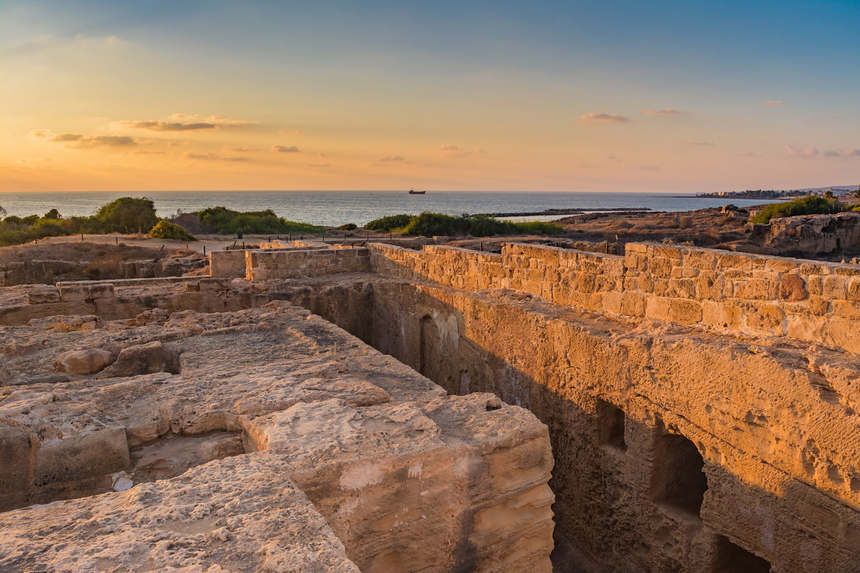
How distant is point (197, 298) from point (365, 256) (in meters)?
3.39

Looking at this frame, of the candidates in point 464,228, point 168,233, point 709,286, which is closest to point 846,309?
point 709,286

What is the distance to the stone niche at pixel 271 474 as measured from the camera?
89.7 inches

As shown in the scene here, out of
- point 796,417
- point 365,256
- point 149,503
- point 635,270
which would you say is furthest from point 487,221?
point 149,503

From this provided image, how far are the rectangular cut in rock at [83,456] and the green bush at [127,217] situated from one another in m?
29.3

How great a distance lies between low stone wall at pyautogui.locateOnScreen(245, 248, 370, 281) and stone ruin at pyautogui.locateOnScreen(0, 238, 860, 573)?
10.2 feet

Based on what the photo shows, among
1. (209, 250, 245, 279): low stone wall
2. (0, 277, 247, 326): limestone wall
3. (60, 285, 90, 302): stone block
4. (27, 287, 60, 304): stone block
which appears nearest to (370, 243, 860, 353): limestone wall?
(0, 277, 247, 326): limestone wall

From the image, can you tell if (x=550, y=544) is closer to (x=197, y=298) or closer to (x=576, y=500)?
(x=576, y=500)

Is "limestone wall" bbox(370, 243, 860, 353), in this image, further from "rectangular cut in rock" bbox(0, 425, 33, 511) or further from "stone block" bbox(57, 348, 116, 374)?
"rectangular cut in rock" bbox(0, 425, 33, 511)

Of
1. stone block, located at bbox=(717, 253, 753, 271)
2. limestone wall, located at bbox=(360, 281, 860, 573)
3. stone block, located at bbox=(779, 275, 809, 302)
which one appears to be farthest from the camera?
stone block, located at bbox=(717, 253, 753, 271)

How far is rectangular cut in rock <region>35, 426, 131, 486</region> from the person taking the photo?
129 inches

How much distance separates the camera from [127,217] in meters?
30.6

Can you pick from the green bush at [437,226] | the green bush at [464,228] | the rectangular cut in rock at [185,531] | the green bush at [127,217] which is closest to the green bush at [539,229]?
the green bush at [464,228]

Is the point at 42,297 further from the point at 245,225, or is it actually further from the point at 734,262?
the point at 245,225

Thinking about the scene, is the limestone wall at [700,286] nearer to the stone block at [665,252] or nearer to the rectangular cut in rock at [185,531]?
the stone block at [665,252]
